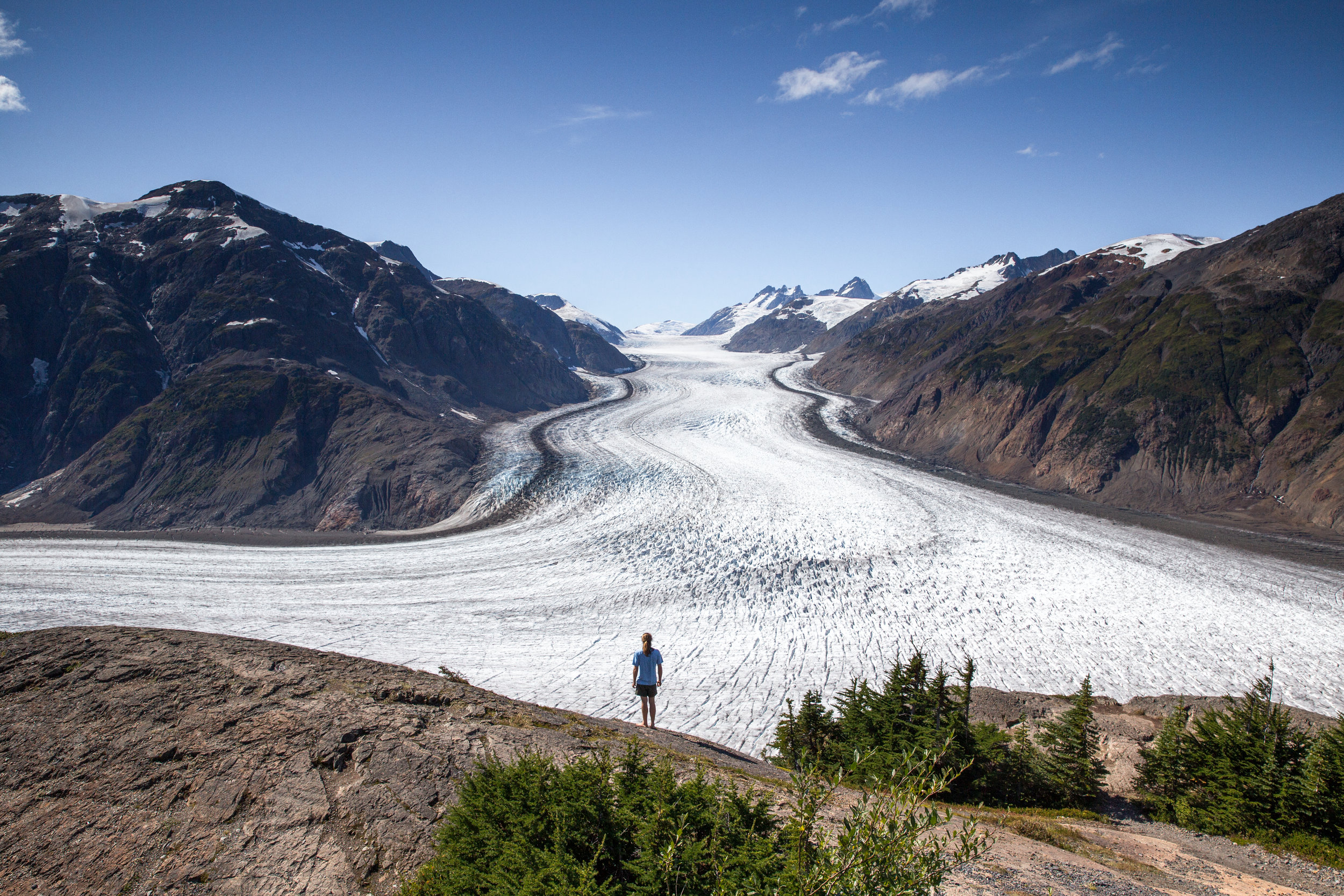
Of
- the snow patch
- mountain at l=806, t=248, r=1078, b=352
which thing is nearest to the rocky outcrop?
mountain at l=806, t=248, r=1078, b=352

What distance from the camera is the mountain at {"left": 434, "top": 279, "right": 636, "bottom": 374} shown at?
9481cm

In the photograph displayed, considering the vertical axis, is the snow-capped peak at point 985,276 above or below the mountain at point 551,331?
above

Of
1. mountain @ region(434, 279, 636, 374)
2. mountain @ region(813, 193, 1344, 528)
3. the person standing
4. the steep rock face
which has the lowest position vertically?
the person standing

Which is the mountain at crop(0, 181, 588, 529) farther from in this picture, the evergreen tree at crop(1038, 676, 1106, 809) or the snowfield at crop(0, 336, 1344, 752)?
the evergreen tree at crop(1038, 676, 1106, 809)

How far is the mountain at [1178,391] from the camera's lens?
102 ft

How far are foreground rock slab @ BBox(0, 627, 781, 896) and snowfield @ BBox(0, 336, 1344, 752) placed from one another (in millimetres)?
8311

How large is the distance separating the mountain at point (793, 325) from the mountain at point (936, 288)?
10348 mm

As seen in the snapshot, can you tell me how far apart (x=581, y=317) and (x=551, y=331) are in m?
72.2

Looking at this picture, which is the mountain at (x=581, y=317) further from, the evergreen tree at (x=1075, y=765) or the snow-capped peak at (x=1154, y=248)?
the evergreen tree at (x=1075, y=765)

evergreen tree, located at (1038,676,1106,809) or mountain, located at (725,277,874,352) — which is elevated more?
mountain, located at (725,277,874,352)

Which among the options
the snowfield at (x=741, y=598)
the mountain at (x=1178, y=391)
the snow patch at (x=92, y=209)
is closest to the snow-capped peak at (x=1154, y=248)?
the mountain at (x=1178, y=391)

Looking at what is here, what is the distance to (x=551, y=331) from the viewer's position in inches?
3866

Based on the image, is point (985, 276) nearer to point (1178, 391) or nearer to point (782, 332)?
point (782, 332)

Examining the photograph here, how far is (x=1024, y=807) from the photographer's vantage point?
33.5ft
